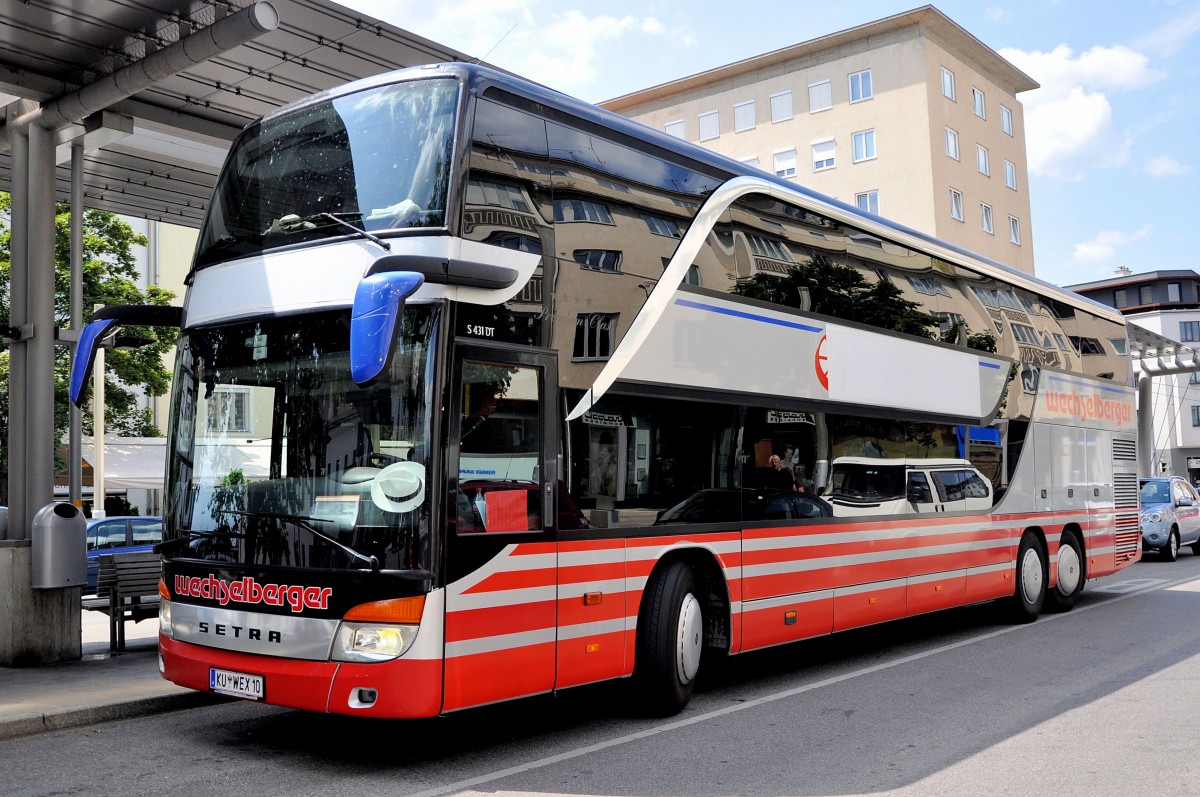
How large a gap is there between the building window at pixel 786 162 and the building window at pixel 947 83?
6.50 meters

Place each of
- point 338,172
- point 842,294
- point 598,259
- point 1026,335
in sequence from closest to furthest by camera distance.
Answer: point 338,172 → point 598,259 → point 842,294 → point 1026,335

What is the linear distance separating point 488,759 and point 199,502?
2.34 meters

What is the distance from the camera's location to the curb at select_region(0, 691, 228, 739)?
7.63 meters

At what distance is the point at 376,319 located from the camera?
5.43 m

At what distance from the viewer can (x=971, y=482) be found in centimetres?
1197

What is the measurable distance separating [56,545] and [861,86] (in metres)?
41.2

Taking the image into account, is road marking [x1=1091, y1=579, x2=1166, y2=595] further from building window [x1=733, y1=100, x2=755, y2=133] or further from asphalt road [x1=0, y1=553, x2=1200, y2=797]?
building window [x1=733, y1=100, x2=755, y2=133]

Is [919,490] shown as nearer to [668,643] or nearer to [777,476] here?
[777,476]

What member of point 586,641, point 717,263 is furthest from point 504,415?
point 717,263

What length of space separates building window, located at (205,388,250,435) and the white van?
4958mm

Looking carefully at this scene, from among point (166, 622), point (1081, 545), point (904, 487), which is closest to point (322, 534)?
point (166, 622)

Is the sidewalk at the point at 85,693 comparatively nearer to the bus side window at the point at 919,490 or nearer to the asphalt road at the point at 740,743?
the asphalt road at the point at 740,743

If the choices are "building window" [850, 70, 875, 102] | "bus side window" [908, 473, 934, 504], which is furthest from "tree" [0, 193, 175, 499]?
"building window" [850, 70, 875, 102]

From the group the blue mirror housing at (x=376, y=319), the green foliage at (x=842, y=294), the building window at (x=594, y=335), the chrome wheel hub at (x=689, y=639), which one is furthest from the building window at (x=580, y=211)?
the chrome wheel hub at (x=689, y=639)
